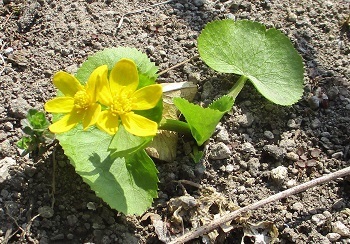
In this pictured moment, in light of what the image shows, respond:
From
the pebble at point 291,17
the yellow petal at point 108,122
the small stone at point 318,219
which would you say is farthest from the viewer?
the pebble at point 291,17

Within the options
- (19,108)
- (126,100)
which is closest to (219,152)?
(126,100)

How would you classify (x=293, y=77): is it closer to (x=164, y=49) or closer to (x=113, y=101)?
(x=164, y=49)

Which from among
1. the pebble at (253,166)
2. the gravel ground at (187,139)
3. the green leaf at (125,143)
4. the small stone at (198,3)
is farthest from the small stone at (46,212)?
the small stone at (198,3)

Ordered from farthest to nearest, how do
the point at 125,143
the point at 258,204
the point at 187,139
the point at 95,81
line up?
the point at 187,139
the point at 258,204
the point at 125,143
the point at 95,81

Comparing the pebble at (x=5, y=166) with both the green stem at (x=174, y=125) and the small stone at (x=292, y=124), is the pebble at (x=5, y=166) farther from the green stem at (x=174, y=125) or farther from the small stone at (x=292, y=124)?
the small stone at (x=292, y=124)

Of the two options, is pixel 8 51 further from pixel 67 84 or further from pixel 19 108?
pixel 67 84

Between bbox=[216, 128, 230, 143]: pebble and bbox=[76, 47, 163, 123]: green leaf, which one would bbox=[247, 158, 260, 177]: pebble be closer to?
bbox=[216, 128, 230, 143]: pebble

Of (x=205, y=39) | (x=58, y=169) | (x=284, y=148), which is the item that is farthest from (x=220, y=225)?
(x=205, y=39)
